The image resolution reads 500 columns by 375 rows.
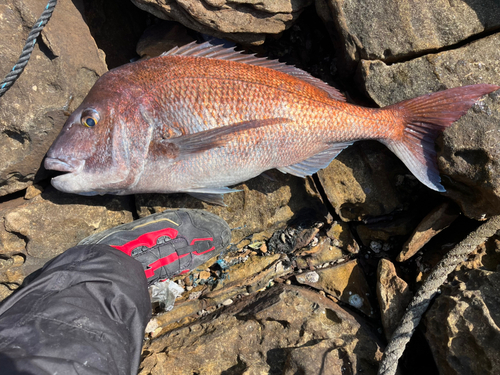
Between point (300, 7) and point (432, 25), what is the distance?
1017 millimetres

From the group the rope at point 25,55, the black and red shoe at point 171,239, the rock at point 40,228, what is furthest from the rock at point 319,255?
the rope at point 25,55

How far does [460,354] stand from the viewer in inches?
78.4

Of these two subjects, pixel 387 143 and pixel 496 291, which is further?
pixel 387 143

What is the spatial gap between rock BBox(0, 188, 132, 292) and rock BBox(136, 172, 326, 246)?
19.6 inches

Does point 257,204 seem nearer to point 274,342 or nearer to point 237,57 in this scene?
point 274,342

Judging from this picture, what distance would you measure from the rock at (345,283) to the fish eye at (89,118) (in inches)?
89.1

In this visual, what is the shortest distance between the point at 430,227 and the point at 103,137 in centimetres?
278

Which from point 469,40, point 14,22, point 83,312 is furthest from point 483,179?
point 14,22

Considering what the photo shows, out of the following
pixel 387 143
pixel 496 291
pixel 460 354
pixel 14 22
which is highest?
pixel 14 22

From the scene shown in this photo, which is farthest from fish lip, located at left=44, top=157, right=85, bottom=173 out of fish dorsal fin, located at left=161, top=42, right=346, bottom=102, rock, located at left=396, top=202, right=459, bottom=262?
rock, located at left=396, top=202, right=459, bottom=262

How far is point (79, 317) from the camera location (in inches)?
75.2

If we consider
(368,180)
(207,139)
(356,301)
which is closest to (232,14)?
(207,139)

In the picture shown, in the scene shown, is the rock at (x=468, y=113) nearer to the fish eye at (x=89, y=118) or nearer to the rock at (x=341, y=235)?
the rock at (x=341, y=235)

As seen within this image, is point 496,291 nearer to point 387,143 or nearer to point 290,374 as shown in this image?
point 387,143
